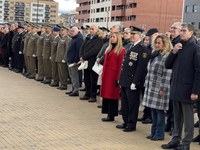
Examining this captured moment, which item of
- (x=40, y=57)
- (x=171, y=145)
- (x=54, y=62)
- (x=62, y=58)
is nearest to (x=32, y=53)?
(x=40, y=57)

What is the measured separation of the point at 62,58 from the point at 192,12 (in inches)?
2714

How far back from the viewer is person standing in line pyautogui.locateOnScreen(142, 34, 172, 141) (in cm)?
762

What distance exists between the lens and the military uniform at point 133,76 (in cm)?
812

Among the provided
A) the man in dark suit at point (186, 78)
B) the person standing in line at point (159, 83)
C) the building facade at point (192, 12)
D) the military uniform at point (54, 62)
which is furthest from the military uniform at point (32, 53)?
the building facade at point (192, 12)

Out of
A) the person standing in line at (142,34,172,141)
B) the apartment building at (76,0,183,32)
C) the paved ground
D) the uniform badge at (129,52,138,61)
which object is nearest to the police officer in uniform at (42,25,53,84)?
the paved ground

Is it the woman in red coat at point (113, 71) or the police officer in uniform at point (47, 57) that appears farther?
the police officer in uniform at point (47, 57)

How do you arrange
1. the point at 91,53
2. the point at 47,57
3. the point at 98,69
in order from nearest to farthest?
the point at 98,69 < the point at 91,53 < the point at 47,57

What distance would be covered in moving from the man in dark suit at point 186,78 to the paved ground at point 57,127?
63cm

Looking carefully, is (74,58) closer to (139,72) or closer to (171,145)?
(139,72)

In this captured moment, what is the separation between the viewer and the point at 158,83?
766 cm

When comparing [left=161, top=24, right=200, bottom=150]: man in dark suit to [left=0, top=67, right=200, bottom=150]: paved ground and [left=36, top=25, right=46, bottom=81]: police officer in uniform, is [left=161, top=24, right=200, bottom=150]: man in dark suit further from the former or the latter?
[left=36, top=25, right=46, bottom=81]: police officer in uniform

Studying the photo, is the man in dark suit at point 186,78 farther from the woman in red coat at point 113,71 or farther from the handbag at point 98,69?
the handbag at point 98,69

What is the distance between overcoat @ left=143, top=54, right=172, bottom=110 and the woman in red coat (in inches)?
50.4

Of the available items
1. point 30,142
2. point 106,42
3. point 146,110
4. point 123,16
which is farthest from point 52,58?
point 123,16
